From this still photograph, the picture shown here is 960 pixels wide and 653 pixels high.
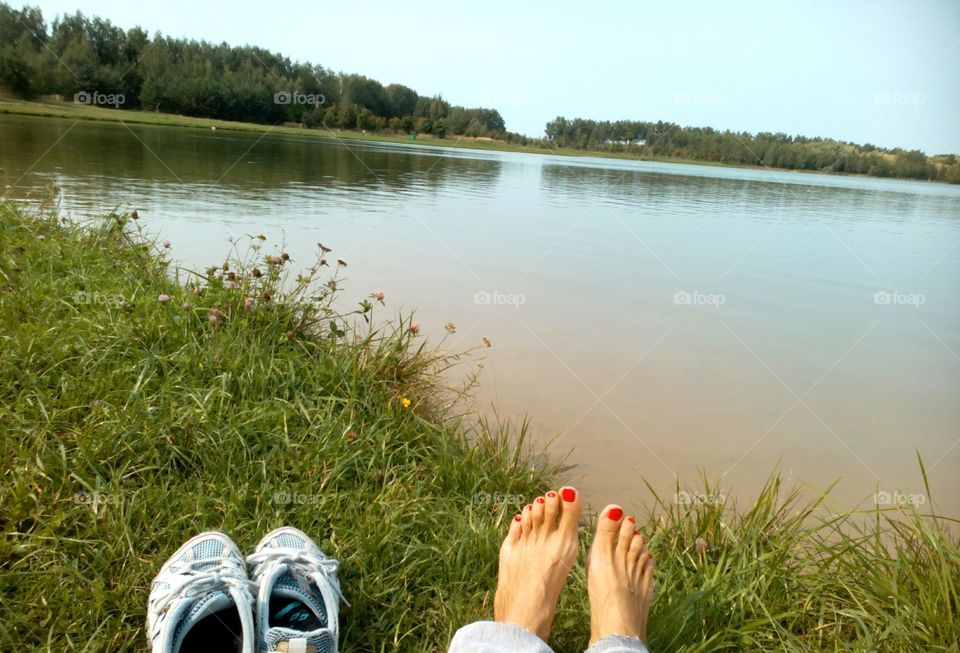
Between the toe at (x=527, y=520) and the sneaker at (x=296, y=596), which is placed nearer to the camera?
the sneaker at (x=296, y=596)

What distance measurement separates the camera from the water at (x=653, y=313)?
3.04 m

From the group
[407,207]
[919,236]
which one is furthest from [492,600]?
[919,236]

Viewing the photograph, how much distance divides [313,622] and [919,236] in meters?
11.9

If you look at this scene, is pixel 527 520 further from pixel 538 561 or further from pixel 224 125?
pixel 224 125

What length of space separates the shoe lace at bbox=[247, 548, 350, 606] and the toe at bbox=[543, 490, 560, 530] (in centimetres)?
63

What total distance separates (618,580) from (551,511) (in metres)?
0.31

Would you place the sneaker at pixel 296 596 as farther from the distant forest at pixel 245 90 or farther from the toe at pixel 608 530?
the distant forest at pixel 245 90

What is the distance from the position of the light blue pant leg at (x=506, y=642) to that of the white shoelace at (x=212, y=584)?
1.79 ft

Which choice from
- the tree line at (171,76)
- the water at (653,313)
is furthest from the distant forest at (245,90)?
the water at (653,313)

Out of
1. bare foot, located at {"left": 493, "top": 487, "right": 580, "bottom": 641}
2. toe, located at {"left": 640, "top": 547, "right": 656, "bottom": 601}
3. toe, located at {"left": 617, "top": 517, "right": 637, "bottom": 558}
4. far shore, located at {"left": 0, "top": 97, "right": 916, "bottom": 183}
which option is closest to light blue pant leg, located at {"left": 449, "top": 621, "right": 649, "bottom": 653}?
bare foot, located at {"left": 493, "top": 487, "right": 580, "bottom": 641}

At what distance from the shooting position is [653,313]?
16.1 feet

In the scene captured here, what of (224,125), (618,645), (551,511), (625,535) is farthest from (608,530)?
(224,125)

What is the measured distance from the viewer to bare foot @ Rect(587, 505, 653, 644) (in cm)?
162

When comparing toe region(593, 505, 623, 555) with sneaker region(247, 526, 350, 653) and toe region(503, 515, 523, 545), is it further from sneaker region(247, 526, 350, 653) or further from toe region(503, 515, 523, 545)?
sneaker region(247, 526, 350, 653)
